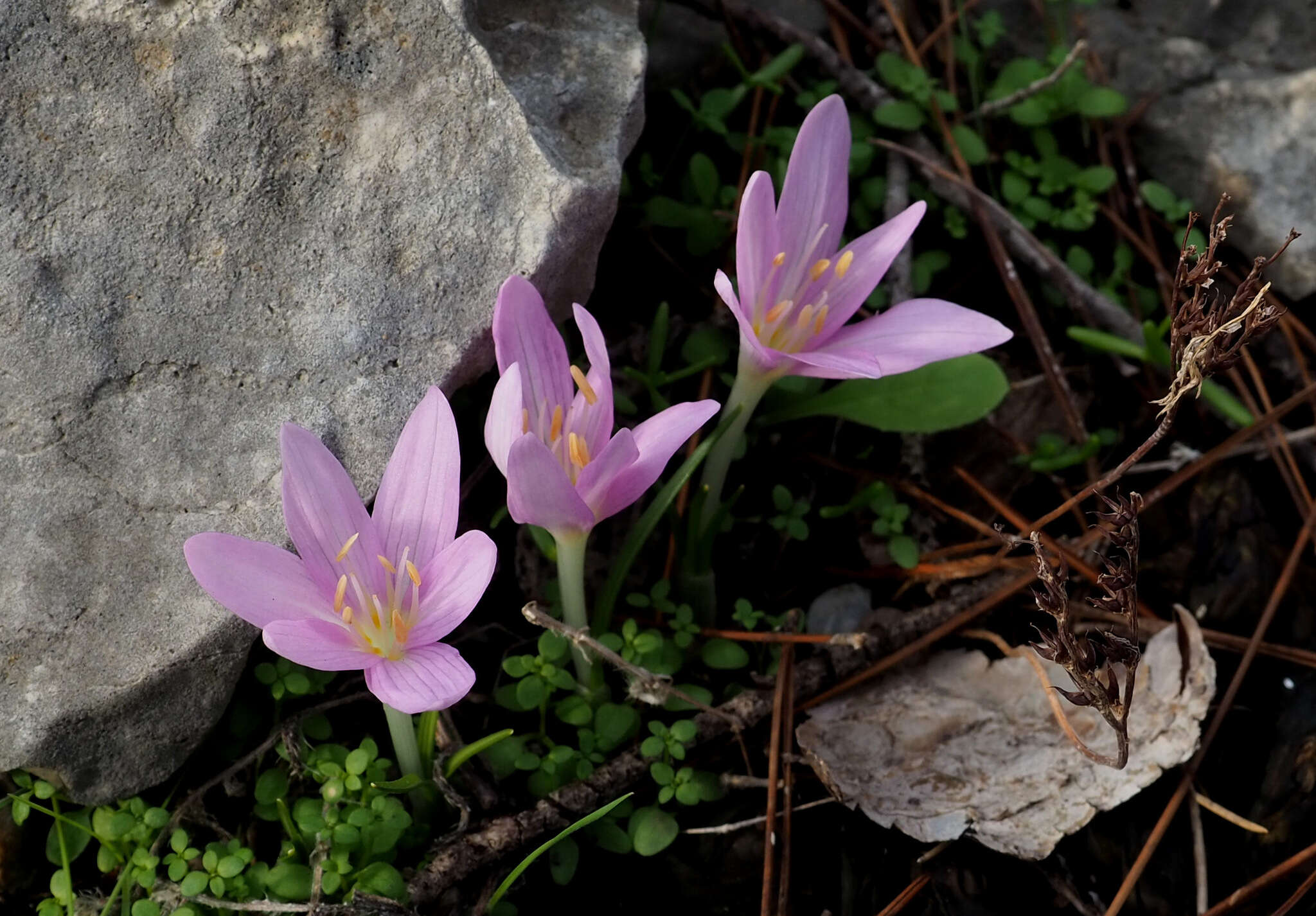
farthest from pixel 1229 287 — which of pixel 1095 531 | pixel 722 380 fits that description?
pixel 722 380

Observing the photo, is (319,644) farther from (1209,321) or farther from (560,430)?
(1209,321)

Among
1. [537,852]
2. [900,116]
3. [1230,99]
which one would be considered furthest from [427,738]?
[1230,99]

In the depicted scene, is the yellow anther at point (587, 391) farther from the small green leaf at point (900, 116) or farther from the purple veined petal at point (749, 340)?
the small green leaf at point (900, 116)

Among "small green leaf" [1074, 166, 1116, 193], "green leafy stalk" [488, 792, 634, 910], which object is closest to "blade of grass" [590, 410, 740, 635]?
"green leafy stalk" [488, 792, 634, 910]

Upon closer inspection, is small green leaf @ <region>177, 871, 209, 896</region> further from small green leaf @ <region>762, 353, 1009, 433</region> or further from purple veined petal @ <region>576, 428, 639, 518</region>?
small green leaf @ <region>762, 353, 1009, 433</region>

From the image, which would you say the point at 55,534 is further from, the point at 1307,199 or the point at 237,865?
the point at 1307,199

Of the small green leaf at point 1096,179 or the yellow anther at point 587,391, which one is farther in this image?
the small green leaf at point 1096,179

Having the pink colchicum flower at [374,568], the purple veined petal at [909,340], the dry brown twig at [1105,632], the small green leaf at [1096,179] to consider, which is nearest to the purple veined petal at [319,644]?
the pink colchicum flower at [374,568]
